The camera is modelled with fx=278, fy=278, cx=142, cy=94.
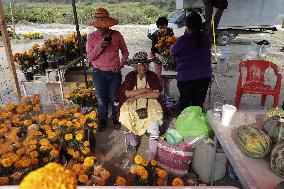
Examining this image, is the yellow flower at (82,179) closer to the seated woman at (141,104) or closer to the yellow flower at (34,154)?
the yellow flower at (34,154)

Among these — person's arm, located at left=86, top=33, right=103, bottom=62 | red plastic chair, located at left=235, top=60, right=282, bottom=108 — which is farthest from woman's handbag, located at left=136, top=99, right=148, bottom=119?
red plastic chair, located at left=235, top=60, right=282, bottom=108

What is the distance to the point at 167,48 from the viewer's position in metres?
5.62

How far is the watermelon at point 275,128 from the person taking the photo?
2.44 metres

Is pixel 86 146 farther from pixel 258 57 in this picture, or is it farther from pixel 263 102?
pixel 258 57

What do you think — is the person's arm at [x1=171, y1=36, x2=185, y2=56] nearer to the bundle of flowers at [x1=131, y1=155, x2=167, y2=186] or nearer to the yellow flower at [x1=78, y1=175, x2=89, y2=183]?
the bundle of flowers at [x1=131, y1=155, x2=167, y2=186]

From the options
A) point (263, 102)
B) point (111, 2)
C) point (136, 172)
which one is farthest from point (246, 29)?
point (111, 2)

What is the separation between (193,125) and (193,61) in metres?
1.11

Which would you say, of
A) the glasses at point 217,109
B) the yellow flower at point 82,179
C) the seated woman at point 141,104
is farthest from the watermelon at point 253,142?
the seated woman at point 141,104

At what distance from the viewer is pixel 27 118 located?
397cm

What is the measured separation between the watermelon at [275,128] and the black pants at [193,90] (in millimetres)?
1953

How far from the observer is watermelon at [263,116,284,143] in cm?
244

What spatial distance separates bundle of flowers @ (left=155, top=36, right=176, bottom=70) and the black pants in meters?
0.99

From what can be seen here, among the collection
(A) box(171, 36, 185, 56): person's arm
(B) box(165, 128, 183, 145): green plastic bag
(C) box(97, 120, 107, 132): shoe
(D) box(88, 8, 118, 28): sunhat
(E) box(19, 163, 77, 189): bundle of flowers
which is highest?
(D) box(88, 8, 118, 28): sunhat

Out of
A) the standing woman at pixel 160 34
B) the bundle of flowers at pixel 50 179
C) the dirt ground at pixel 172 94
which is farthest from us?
the standing woman at pixel 160 34
